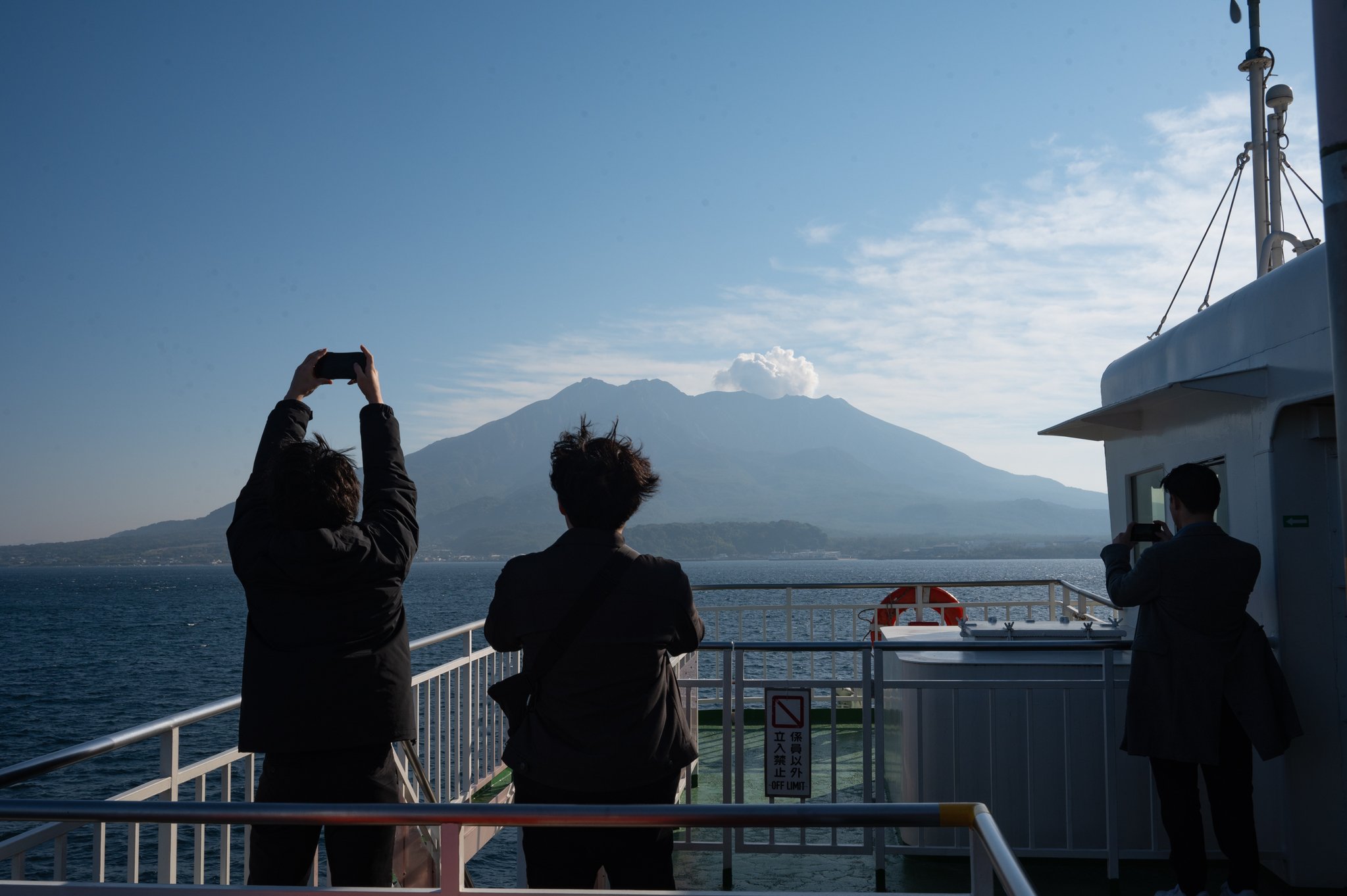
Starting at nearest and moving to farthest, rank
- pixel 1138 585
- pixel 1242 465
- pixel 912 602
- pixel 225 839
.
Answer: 1. pixel 225 839
2. pixel 1138 585
3. pixel 1242 465
4. pixel 912 602

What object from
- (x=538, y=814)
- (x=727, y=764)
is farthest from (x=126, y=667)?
(x=538, y=814)

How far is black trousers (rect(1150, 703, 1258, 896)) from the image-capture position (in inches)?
144

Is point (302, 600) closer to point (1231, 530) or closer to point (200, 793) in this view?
point (200, 793)

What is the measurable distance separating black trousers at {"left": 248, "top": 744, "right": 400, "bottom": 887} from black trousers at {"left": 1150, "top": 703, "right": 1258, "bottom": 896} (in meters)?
2.92

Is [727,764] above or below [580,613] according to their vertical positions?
below

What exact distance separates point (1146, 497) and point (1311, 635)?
180 cm

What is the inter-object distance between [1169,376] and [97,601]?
107 metres

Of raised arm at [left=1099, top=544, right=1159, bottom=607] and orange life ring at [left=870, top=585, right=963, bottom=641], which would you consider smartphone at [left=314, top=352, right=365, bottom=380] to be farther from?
orange life ring at [left=870, top=585, right=963, bottom=641]

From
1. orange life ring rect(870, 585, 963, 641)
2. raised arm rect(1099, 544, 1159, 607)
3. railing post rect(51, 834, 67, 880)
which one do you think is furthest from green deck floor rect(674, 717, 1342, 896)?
orange life ring rect(870, 585, 963, 641)

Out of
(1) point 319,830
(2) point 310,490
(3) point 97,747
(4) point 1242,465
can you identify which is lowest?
(1) point 319,830

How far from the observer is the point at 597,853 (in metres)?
2.29

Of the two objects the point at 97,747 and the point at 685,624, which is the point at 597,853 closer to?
the point at 685,624

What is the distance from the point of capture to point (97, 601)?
93.2 meters

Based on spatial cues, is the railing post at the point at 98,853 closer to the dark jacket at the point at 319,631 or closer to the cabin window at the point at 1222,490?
the dark jacket at the point at 319,631
